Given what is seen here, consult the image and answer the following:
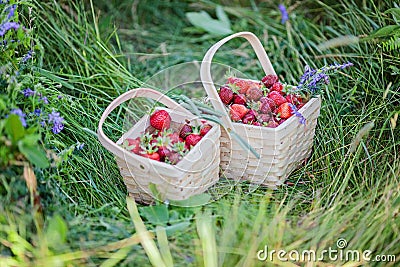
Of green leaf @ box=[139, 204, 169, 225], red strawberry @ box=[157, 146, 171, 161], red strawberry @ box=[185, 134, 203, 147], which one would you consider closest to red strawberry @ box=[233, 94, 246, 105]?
red strawberry @ box=[185, 134, 203, 147]

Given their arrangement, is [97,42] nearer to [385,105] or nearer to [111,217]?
[111,217]

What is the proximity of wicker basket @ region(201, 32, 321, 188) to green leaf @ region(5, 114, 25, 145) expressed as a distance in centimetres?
56

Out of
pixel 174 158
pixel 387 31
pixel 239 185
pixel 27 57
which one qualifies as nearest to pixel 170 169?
pixel 174 158

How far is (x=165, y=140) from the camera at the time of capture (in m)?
1.73

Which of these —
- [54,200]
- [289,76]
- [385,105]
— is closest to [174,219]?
[54,200]

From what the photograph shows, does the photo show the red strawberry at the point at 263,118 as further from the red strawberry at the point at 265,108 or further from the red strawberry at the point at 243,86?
the red strawberry at the point at 243,86

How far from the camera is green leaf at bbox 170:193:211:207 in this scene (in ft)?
5.62

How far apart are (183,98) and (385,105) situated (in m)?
0.65

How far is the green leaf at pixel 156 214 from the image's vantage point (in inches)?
64.1

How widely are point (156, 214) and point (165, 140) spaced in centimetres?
21

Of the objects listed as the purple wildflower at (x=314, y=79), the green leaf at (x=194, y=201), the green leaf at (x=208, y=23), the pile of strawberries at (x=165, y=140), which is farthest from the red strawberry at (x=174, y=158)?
the green leaf at (x=208, y=23)

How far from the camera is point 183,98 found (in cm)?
191

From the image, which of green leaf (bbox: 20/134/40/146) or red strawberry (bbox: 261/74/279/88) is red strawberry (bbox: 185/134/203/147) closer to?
red strawberry (bbox: 261/74/279/88)

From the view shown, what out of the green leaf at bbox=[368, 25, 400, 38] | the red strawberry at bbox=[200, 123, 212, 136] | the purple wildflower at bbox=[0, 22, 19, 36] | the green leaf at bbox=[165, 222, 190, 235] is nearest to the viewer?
the green leaf at bbox=[165, 222, 190, 235]
